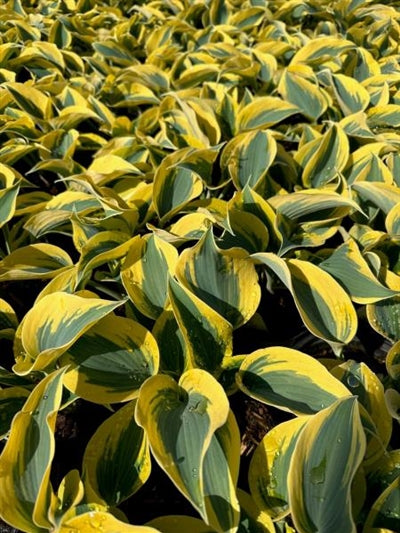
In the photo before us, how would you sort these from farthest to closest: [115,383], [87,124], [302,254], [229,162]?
1. [87,124]
2. [229,162]
3. [302,254]
4. [115,383]

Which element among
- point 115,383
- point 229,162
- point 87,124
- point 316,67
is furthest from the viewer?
point 316,67

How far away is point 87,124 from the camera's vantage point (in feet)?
5.55

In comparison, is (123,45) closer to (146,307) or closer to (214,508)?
(146,307)

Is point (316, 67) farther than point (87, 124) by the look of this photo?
Yes

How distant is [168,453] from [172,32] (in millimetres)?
1767

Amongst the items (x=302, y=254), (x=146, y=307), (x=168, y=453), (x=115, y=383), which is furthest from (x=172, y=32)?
(x=168, y=453)

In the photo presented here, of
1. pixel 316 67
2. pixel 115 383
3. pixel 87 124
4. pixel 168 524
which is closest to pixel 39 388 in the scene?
pixel 115 383

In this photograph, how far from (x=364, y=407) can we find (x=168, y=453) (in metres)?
0.31

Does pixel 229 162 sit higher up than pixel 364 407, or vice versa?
pixel 229 162

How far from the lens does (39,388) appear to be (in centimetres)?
74

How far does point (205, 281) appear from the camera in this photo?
3.06ft

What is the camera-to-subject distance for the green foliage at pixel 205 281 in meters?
0.70

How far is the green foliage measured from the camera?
70 cm

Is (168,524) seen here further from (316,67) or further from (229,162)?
(316,67)
